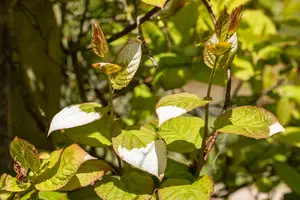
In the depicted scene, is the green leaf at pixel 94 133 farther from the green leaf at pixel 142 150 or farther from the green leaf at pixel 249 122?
the green leaf at pixel 249 122

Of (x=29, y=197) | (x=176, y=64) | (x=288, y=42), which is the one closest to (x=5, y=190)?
(x=29, y=197)

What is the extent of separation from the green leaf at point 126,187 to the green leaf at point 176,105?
0.40 ft

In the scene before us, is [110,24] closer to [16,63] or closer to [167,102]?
[16,63]

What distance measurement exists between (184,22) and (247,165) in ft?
1.76

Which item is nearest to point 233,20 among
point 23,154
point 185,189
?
point 185,189

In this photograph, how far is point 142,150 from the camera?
0.79 meters

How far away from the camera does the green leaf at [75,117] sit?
782 millimetres

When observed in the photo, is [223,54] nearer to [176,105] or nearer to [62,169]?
[176,105]

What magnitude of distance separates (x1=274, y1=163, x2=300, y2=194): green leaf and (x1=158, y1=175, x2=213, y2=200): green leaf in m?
0.42

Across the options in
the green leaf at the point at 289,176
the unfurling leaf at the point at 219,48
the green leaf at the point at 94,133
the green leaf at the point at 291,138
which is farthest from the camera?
the green leaf at the point at 291,138

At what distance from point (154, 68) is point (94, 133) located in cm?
37

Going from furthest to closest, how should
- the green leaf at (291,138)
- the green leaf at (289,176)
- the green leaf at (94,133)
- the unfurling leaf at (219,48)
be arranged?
the green leaf at (291,138), the green leaf at (289,176), the green leaf at (94,133), the unfurling leaf at (219,48)

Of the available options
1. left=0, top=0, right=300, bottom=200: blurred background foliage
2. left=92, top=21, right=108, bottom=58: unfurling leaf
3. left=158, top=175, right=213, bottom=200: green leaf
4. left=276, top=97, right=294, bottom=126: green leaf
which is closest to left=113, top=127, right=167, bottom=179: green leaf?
left=158, top=175, right=213, bottom=200: green leaf

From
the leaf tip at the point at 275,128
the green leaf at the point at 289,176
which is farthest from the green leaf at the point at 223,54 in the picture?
the green leaf at the point at 289,176
